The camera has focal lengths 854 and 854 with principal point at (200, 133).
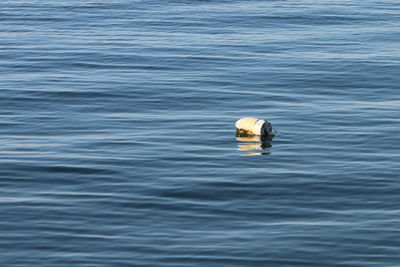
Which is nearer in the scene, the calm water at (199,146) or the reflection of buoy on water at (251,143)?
the calm water at (199,146)

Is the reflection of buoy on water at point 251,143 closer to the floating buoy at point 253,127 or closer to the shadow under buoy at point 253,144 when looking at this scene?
the shadow under buoy at point 253,144

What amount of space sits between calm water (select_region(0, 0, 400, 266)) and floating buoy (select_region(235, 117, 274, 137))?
318 mm

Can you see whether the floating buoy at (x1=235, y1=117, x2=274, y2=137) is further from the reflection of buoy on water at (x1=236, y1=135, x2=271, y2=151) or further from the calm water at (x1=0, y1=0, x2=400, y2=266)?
the calm water at (x1=0, y1=0, x2=400, y2=266)

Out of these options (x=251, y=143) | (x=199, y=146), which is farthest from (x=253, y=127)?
(x=199, y=146)

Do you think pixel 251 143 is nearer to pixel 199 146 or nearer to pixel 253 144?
pixel 253 144

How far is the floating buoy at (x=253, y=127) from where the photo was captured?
19281 millimetres

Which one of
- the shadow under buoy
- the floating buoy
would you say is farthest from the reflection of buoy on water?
the floating buoy

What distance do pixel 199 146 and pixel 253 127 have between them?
137 cm

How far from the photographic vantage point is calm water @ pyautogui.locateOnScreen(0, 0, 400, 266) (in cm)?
1338

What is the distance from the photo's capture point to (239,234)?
13617 mm

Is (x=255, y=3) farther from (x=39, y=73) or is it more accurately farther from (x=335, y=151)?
(x=335, y=151)

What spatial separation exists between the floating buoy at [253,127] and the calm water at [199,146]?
32 centimetres

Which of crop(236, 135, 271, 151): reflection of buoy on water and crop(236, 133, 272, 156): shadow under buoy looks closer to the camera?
crop(236, 133, 272, 156): shadow under buoy

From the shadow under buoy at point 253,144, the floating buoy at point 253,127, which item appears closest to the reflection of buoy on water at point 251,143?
the shadow under buoy at point 253,144
